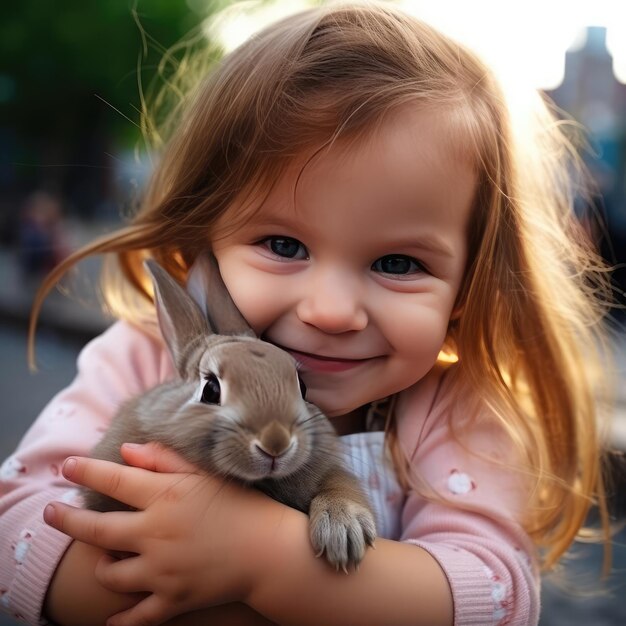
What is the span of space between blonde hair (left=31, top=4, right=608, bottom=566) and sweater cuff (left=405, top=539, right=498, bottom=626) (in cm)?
34

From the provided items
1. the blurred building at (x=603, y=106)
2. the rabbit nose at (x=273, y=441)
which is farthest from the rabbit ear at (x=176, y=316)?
the blurred building at (x=603, y=106)

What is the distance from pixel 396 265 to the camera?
171 centimetres

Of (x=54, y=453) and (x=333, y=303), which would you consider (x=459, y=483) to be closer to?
(x=333, y=303)

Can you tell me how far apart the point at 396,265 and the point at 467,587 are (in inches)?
27.5

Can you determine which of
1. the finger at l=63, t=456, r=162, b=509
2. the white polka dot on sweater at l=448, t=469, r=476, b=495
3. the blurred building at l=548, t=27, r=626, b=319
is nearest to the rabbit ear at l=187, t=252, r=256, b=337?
the finger at l=63, t=456, r=162, b=509

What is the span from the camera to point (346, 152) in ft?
5.33

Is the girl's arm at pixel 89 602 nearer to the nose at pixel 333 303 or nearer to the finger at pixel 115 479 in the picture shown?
the finger at pixel 115 479

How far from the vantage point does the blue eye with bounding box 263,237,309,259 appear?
1.69 m

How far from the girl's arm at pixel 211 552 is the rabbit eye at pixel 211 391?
16 centimetres

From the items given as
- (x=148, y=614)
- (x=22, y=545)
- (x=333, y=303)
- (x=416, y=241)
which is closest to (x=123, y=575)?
(x=148, y=614)

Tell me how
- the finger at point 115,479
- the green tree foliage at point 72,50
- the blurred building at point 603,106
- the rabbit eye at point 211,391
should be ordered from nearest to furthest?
the rabbit eye at point 211,391
the finger at point 115,479
the blurred building at point 603,106
the green tree foliage at point 72,50

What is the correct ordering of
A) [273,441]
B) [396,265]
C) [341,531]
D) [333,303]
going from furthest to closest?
1. [396,265]
2. [333,303]
3. [341,531]
4. [273,441]

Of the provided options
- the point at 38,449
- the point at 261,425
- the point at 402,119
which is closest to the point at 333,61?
the point at 402,119

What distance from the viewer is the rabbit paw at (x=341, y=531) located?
4.60 ft
